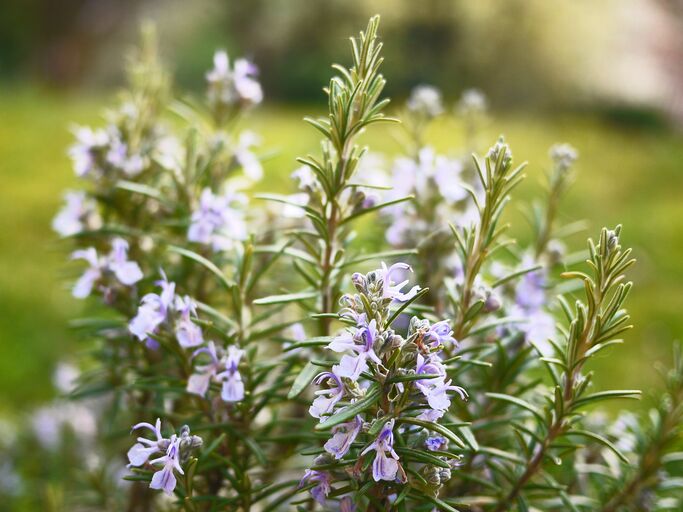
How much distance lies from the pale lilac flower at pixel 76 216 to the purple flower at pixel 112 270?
0.51ft

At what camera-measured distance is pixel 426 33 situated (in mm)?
9586

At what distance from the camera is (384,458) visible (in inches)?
28.0

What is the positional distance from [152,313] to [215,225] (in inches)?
8.0

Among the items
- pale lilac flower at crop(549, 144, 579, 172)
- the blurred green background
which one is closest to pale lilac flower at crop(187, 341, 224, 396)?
pale lilac flower at crop(549, 144, 579, 172)

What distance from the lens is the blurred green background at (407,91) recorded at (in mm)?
3080

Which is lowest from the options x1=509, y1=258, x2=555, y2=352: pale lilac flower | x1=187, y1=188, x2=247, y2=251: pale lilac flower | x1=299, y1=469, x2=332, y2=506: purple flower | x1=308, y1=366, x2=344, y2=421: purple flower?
x1=299, y1=469, x2=332, y2=506: purple flower

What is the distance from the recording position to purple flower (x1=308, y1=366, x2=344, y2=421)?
2.37ft

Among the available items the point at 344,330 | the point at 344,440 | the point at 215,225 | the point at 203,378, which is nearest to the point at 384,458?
the point at 344,440

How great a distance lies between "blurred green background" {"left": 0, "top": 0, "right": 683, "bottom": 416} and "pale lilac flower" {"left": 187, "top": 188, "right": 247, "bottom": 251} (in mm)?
1564

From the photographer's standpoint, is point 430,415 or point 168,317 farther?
point 168,317

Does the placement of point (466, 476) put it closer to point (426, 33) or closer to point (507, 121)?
point (507, 121)

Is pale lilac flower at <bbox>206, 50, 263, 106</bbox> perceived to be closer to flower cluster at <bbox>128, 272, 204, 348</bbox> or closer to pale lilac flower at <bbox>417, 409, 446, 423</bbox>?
flower cluster at <bbox>128, 272, 204, 348</bbox>

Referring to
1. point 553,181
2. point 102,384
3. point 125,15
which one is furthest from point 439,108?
point 125,15

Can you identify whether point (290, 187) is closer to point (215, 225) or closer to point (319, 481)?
point (215, 225)
